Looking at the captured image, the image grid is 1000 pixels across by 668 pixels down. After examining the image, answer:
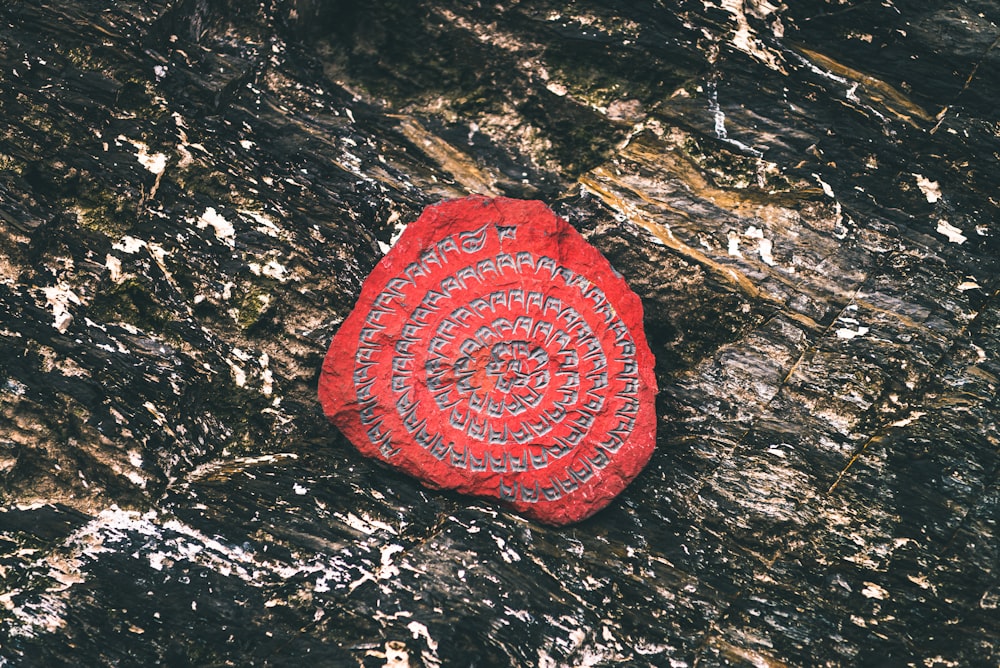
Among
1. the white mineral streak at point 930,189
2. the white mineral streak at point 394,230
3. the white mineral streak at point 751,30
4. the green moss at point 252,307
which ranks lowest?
the green moss at point 252,307

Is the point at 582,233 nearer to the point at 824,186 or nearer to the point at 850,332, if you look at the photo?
the point at 824,186

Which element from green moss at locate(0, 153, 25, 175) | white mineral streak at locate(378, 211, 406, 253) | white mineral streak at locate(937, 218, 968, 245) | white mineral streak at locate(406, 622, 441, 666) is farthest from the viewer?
white mineral streak at locate(378, 211, 406, 253)

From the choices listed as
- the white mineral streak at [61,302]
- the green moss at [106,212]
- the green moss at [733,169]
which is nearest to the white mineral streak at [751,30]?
the green moss at [733,169]

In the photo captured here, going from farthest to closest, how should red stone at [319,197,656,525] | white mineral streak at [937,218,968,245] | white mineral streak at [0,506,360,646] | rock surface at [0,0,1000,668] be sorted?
1. white mineral streak at [937,218,968,245]
2. red stone at [319,197,656,525]
3. rock surface at [0,0,1000,668]
4. white mineral streak at [0,506,360,646]

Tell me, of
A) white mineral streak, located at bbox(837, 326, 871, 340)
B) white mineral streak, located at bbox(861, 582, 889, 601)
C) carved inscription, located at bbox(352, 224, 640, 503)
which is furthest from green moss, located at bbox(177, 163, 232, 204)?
white mineral streak, located at bbox(861, 582, 889, 601)

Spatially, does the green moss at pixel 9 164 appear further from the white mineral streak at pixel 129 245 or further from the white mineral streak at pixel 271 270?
the white mineral streak at pixel 271 270

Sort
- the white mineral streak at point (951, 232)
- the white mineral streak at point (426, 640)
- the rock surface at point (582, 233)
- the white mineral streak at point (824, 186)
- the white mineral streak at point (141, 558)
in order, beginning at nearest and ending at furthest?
the white mineral streak at point (141, 558)
the white mineral streak at point (426, 640)
the rock surface at point (582, 233)
the white mineral streak at point (951, 232)
the white mineral streak at point (824, 186)

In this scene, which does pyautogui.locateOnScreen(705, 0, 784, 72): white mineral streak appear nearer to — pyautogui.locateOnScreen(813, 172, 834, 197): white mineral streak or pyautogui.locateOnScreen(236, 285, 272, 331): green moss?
pyautogui.locateOnScreen(813, 172, 834, 197): white mineral streak
